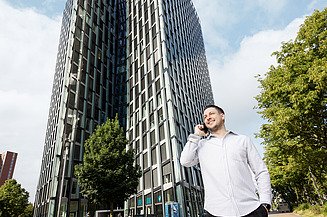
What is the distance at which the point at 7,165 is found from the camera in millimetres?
98812

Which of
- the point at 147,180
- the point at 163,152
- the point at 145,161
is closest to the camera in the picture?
the point at 163,152

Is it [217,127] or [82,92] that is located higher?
[82,92]

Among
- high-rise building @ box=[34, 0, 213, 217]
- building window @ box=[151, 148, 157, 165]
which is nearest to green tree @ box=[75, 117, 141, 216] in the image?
high-rise building @ box=[34, 0, 213, 217]

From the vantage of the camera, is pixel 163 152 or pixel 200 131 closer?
pixel 200 131

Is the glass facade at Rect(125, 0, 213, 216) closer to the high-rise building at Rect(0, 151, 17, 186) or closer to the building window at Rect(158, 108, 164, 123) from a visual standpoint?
the building window at Rect(158, 108, 164, 123)

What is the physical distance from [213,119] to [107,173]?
46.1 ft

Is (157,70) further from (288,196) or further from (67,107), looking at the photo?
(288,196)

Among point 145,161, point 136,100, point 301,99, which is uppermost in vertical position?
point 136,100

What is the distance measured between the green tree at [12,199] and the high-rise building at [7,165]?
80.3 m

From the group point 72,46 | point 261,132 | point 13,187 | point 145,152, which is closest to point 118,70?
point 72,46

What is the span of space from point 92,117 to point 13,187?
52.1 feet

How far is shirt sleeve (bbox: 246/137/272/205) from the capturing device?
1908 mm

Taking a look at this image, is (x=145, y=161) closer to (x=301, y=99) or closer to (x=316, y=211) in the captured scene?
(x=316, y=211)

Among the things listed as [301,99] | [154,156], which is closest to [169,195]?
[154,156]
